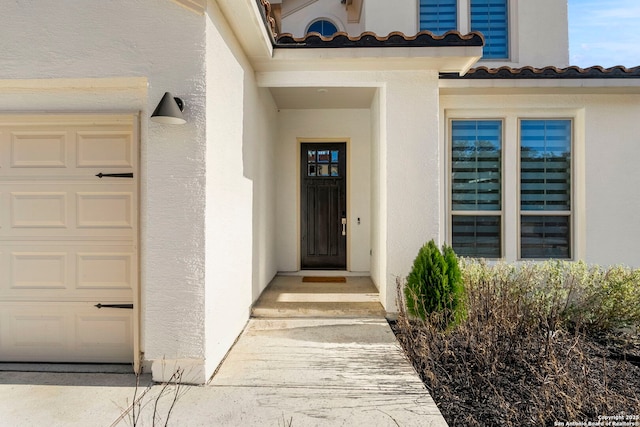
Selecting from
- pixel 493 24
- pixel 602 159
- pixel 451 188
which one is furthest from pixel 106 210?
pixel 493 24

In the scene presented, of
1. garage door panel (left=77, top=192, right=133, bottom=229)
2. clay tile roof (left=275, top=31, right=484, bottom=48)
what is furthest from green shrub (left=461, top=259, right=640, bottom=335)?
garage door panel (left=77, top=192, right=133, bottom=229)

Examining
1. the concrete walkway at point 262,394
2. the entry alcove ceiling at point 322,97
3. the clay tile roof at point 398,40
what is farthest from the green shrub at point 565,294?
the entry alcove ceiling at point 322,97

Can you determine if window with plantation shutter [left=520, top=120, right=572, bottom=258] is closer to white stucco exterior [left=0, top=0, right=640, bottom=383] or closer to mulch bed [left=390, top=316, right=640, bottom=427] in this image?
white stucco exterior [left=0, top=0, right=640, bottom=383]

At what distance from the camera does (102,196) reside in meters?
3.63

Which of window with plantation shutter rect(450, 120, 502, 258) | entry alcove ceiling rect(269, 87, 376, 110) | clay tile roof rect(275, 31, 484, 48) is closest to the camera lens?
clay tile roof rect(275, 31, 484, 48)

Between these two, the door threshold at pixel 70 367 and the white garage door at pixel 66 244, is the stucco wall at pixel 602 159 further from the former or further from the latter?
the door threshold at pixel 70 367

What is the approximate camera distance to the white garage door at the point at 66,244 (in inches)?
142

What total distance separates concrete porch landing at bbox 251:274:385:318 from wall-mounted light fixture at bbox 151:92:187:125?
9.78 feet

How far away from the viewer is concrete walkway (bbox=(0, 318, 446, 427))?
2.72 metres

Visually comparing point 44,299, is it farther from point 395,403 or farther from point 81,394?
point 395,403

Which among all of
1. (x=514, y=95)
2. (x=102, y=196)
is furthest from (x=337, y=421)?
(x=514, y=95)

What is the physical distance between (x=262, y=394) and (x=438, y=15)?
26.1 ft

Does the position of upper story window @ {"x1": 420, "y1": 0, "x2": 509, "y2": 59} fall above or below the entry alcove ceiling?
above

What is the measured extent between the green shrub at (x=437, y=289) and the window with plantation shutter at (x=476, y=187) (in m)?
1.90
